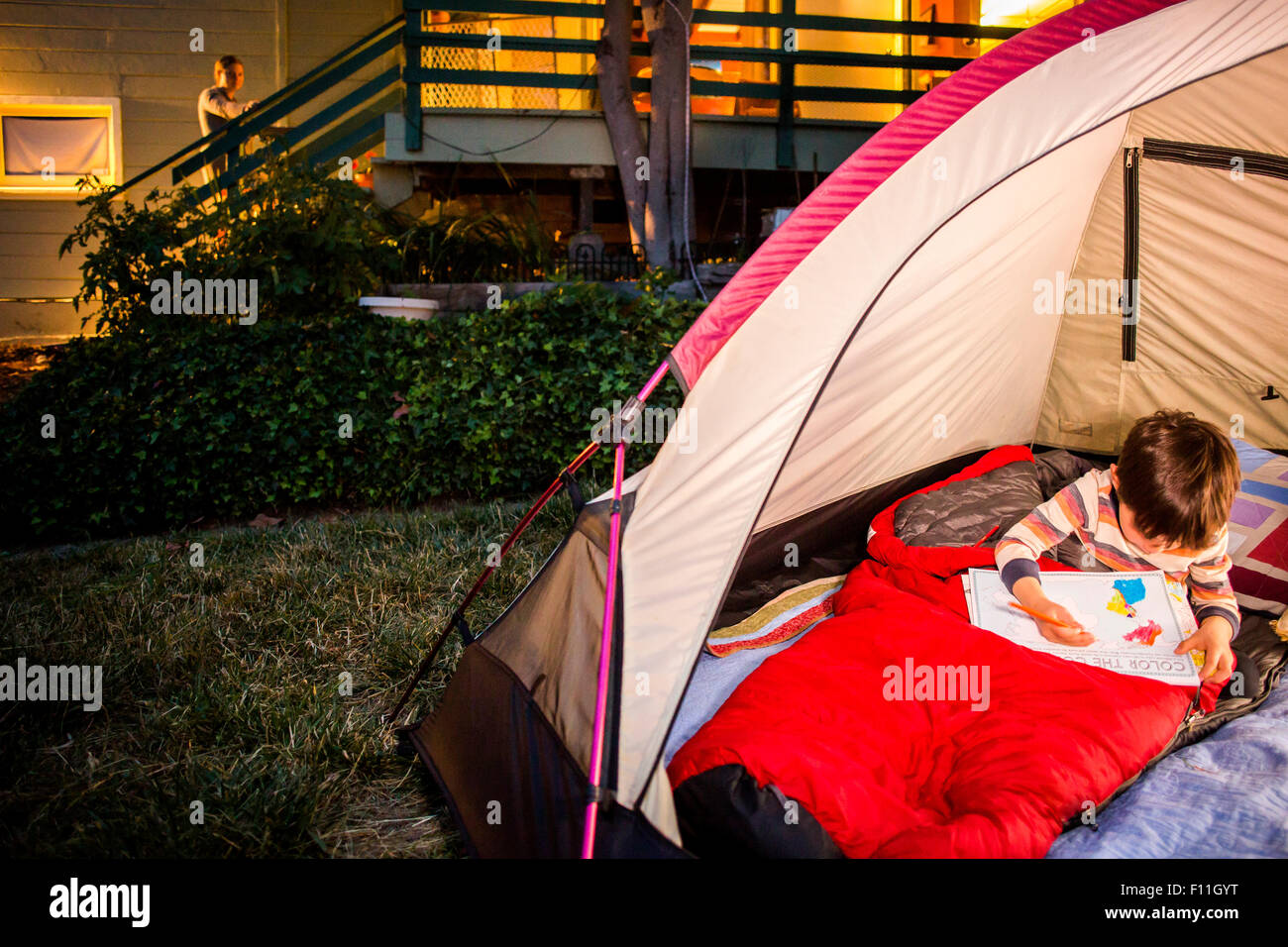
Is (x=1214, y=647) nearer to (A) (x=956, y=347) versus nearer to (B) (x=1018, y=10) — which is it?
(A) (x=956, y=347)

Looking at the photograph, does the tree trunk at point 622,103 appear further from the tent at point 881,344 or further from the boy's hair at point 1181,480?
the boy's hair at point 1181,480

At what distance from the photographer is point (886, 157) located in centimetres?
195

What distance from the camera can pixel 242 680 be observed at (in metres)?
2.57

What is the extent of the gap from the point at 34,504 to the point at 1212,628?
483 centimetres

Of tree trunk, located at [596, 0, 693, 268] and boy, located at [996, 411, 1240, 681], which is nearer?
boy, located at [996, 411, 1240, 681]

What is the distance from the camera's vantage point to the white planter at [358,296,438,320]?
14.5 feet

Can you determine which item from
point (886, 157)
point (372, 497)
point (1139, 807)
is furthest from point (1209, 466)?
point (372, 497)

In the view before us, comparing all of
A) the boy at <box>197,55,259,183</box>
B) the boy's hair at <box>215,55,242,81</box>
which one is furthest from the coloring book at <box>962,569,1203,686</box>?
the boy's hair at <box>215,55,242,81</box>

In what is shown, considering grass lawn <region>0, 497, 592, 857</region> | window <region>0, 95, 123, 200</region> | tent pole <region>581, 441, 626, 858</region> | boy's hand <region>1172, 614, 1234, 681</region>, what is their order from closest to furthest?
tent pole <region>581, 441, 626, 858</region>
grass lawn <region>0, 497, 592, 857</region>
boy's hand <region>1172, 614, 1234, 681</region>
window <region>0, 95, 123, 200</region>

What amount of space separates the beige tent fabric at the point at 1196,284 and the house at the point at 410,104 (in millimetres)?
3225

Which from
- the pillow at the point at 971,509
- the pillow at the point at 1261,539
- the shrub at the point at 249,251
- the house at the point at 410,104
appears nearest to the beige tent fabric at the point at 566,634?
the pillow at the point at 971,509

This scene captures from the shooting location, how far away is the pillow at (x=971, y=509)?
271 cm

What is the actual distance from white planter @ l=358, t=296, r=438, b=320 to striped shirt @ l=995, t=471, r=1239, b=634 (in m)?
3.29

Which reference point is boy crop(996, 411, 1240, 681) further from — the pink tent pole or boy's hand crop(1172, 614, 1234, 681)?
the pink tent pole
